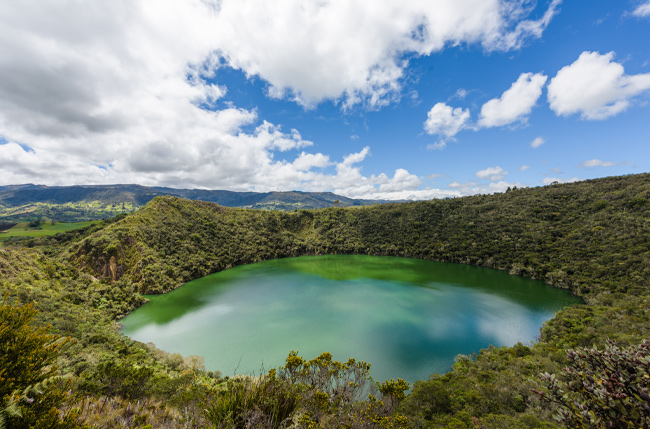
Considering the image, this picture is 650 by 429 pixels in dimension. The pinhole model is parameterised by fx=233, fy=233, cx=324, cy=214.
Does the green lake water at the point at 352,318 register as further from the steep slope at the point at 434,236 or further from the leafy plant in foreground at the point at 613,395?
the leafy plant in foreground at the point at 613,395

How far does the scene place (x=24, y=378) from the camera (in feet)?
15.7

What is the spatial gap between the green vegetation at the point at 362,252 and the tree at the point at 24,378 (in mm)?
2355

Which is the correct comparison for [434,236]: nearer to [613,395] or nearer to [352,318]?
[352,318]

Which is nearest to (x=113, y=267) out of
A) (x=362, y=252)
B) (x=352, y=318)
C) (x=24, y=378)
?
(x=352, y=318)

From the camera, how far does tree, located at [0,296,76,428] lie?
14.6ft

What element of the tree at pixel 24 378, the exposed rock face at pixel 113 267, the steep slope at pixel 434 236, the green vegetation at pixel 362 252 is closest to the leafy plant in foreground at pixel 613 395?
the green vegetation at pixel 362 252

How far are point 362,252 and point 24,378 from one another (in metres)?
74.2

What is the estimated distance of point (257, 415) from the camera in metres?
5.77

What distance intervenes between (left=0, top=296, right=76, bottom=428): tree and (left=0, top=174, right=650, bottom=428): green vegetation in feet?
7.73

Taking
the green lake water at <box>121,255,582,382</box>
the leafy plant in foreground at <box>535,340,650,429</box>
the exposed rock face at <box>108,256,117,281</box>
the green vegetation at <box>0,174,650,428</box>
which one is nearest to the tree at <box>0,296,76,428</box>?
the green vegetation at <box>0,174,650,428</box>

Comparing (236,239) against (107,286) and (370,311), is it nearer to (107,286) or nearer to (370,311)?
(107,286)

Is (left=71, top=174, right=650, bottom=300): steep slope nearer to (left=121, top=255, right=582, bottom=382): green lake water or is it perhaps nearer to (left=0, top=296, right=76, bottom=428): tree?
(left=121, top=255, right=582, bottom=382): green lake water

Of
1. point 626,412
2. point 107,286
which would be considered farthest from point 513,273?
point 107,286

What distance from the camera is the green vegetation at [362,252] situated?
10602 mm
